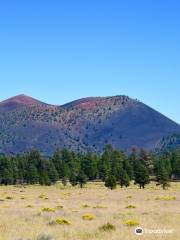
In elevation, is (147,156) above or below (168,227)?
above

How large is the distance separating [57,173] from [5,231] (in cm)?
10184

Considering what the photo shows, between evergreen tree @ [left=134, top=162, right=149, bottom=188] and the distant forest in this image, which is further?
the distant forest

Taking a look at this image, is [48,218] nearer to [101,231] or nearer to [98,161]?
[101,231]

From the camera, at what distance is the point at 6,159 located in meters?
125

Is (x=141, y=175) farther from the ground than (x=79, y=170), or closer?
closer

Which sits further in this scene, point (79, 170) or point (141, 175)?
point (79, 170)

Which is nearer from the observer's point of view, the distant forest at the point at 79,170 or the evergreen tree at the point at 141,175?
the evergreen tree at the point at 141,175

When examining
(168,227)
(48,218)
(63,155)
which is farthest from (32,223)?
(63,155)

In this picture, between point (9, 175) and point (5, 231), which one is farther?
point (9, 175)

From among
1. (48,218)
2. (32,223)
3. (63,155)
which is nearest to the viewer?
(32,223)

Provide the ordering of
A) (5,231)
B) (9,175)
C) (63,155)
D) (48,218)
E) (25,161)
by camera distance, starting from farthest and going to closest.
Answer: (63,155)
(25,161)
(9,175)
(48,218)
(5,231)

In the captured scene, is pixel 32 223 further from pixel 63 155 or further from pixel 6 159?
pixel 63 155

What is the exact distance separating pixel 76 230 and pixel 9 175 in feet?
328

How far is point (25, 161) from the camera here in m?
136
